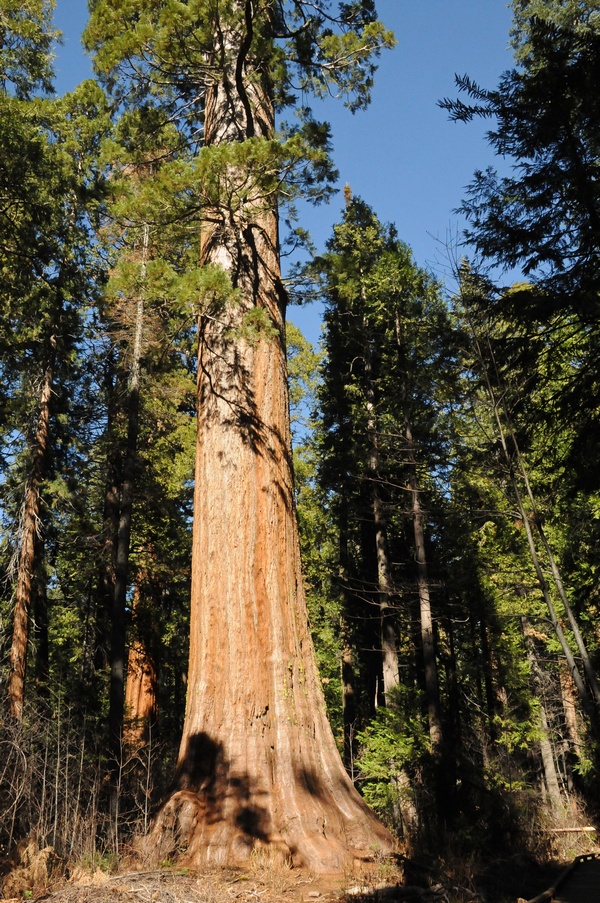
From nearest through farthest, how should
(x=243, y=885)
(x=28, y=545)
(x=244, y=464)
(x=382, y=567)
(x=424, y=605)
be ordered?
(x=243, y=885) < (x=244, y=464) < (x=424, y=605) < (x=28, y=545) < (x=382, y=567)

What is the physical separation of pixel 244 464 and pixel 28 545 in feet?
29.4

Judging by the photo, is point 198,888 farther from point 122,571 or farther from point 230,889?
point 122,571

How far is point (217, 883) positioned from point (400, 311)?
12.8 meters

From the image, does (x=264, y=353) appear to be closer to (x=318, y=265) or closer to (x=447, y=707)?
(x=318, y=265)

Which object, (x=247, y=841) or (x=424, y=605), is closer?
(x=247, y=841)

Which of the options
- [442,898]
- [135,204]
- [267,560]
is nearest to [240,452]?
[267,560]

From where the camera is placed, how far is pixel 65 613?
20250 mm

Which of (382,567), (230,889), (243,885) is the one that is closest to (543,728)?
(382,567)

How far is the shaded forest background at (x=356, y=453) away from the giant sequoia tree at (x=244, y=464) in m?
0.32

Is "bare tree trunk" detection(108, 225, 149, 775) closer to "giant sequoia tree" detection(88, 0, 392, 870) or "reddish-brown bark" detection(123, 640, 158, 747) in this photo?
"reddish-brown bark" detection(123, 640, 158, 747)

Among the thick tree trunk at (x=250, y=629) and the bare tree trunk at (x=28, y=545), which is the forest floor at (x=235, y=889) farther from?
the bare tree trunk at (x=28, y=545)

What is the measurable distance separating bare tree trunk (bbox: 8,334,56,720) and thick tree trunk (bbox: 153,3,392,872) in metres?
7.73

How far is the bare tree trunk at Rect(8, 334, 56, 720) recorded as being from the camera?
40.5ft

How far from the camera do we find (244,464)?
19.2 ft
